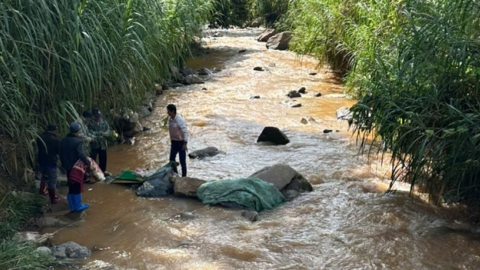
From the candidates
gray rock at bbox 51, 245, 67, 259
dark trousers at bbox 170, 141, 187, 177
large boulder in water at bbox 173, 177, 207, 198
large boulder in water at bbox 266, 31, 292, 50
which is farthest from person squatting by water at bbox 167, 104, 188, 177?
large boulder in water at bbox 266, 31, 292, 50

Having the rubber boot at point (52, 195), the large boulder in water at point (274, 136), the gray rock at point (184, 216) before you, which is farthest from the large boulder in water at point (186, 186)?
the large boulder in water at point (274, 136)

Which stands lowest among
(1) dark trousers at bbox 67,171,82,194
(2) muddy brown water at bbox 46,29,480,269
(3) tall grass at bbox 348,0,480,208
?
(2) muddy brown water at bbox 46,29,480,269

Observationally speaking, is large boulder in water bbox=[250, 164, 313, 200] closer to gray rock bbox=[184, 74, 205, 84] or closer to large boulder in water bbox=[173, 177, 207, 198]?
large boulder in water bbox=[173, 177, 207, 198]

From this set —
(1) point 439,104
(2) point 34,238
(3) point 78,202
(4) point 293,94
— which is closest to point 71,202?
(3) point 78,202

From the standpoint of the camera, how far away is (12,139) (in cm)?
645

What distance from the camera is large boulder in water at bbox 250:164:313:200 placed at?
296 inches

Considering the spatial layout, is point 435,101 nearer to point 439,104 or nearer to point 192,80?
point 439,104

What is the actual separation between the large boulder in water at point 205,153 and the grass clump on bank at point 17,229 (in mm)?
3215

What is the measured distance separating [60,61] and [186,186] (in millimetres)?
2359

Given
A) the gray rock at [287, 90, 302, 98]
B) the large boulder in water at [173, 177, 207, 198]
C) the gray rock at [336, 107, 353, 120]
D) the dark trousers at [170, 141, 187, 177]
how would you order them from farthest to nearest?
1. the gray rock at [287, 90, 302, 98]
2. the gray rock at [336, 107, 353, 120]
3. the dark trousers at [170, 141, 187, 177]
4. the large boulder in water at [173, 177, 207, 198]

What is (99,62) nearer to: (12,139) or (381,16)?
(12,139)

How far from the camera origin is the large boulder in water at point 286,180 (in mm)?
7516

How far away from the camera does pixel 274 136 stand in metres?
10.1

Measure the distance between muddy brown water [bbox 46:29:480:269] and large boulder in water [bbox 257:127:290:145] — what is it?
19cm
